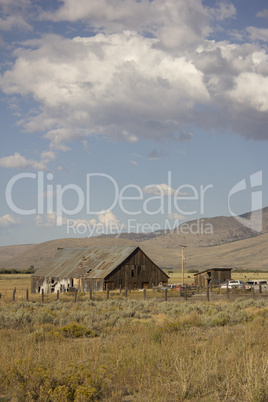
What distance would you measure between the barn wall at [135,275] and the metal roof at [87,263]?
0.82 meters

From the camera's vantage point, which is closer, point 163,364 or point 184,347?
point 163,364

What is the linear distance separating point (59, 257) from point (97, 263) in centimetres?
832

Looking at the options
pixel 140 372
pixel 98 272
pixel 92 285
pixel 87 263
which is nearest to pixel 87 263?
pixel 87 263

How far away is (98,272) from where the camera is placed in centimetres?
5062

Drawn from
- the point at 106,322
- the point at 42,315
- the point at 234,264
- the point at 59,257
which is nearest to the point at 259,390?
the point at 106,322

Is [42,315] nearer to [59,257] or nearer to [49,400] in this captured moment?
[49,400]

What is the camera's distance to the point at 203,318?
18.9 m

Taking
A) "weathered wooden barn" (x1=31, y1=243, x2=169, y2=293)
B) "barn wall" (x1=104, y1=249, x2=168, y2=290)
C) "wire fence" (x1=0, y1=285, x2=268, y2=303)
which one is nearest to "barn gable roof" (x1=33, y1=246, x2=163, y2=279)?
"weathered wooden barn" (x1=31, y1=243, x2=169, y2=293)

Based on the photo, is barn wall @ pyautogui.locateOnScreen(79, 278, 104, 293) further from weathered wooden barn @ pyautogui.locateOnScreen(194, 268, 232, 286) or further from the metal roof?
weathered wooden barn @ pyautogui.locateOnScreen(194, 268, 232, 286)

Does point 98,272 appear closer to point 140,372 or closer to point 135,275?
point 135,275

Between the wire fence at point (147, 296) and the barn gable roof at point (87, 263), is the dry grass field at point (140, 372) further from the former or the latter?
the barn gable roof at point (87, 263)

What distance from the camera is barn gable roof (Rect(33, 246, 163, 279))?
51.1 m

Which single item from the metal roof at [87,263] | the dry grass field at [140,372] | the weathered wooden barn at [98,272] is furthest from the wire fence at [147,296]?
the dry grass field at [140,372]

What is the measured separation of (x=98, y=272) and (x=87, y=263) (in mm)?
3116
